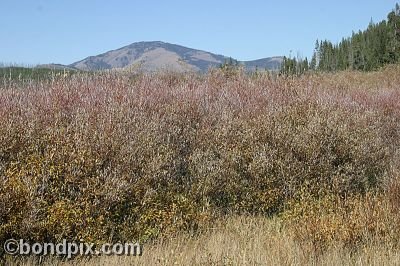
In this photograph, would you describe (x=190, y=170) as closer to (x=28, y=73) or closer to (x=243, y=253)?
(x=243, y=253)

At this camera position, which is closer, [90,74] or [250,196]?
[250,196]

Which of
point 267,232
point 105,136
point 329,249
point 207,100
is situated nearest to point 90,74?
point 207,100

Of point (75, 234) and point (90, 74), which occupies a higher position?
point (90, 74)

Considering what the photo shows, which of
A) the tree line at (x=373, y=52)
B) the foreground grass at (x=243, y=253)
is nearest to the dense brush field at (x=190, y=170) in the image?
the foreground grass at (x=243, y=253)

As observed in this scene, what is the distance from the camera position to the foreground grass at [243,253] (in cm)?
409

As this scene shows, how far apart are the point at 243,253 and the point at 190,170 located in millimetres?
1804

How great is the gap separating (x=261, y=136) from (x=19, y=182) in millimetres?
3373

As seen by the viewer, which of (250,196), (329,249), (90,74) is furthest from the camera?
(90,74)

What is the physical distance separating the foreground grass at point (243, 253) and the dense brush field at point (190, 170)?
1.2 inches

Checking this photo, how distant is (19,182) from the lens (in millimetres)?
4348

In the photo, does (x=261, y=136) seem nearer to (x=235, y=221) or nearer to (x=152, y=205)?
(x=235, y=221)

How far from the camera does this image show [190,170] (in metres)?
5.79

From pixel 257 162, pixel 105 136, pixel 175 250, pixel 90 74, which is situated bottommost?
pixel 175 250

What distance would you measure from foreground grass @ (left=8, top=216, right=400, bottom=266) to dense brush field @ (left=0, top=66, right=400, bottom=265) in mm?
30
